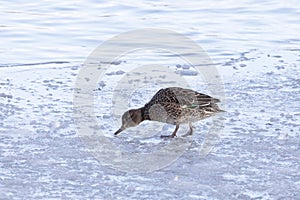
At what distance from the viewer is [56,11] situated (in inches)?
558

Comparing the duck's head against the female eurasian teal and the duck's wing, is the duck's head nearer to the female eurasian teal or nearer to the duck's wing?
the female eurasian teal

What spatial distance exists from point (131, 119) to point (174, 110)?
0.41 meters

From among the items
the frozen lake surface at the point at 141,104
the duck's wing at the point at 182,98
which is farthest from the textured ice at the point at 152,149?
the duck's wing at the point at 182,98

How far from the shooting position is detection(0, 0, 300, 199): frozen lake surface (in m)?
5.12

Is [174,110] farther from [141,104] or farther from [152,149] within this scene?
[141,104]

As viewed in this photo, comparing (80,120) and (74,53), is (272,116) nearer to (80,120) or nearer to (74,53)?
(80,120)

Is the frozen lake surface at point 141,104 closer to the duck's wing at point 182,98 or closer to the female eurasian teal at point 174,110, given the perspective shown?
the female eurasian teal at point 174,110

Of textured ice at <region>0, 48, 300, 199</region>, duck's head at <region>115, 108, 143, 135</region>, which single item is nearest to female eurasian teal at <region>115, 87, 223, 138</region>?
duck's head at <region>115, 108, 143, 135</region>

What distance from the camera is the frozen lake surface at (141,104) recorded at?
5121 millimetres

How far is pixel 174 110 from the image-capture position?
6.43 metres

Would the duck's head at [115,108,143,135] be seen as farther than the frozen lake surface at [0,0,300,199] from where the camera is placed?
Yes

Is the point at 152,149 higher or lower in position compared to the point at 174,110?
lower

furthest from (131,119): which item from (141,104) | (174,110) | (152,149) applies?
(141,104)

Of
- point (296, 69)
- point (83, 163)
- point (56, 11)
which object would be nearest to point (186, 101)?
point (83, 163)
